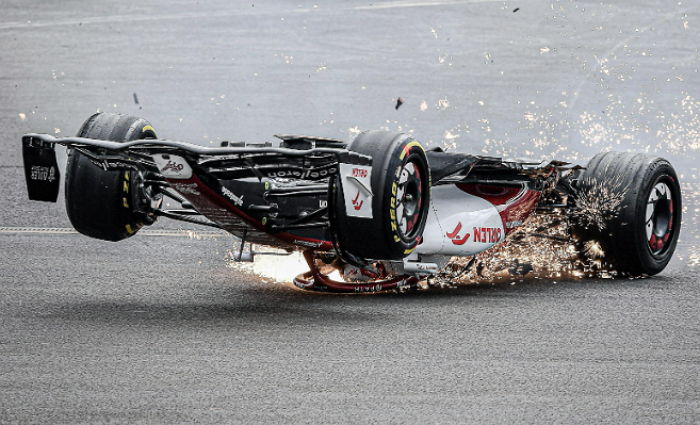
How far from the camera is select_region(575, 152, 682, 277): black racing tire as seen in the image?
8.53 meters

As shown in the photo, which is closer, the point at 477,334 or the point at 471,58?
the point at 477,334

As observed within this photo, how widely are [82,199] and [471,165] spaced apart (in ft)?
7.85

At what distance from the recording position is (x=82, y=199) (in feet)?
24.5

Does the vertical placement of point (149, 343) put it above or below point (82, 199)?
below

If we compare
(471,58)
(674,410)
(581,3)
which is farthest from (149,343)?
(581,3)

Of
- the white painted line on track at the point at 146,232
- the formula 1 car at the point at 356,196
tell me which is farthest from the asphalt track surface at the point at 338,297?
the formula 1 car at the point at 356,196

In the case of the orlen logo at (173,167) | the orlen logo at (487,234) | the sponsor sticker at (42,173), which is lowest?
the orlen logo at (487,234)

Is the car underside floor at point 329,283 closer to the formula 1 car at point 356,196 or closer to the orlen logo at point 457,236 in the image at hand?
the formula 1 car at point 356,196

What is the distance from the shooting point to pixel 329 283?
7.77m

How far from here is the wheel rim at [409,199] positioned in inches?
276

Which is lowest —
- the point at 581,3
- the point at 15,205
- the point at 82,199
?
the point at 15,205

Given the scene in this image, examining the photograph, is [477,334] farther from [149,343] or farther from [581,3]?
[581,3]

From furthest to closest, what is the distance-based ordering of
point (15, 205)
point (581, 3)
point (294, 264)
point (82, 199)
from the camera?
point (581, 3)
point (15, 205)
point (294, 264)
point (82, 199)

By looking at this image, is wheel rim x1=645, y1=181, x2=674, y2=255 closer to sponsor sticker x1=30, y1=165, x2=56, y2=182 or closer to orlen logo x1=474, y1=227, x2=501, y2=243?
orlen logo x1=474, y1=227, x2=501, y2=243
